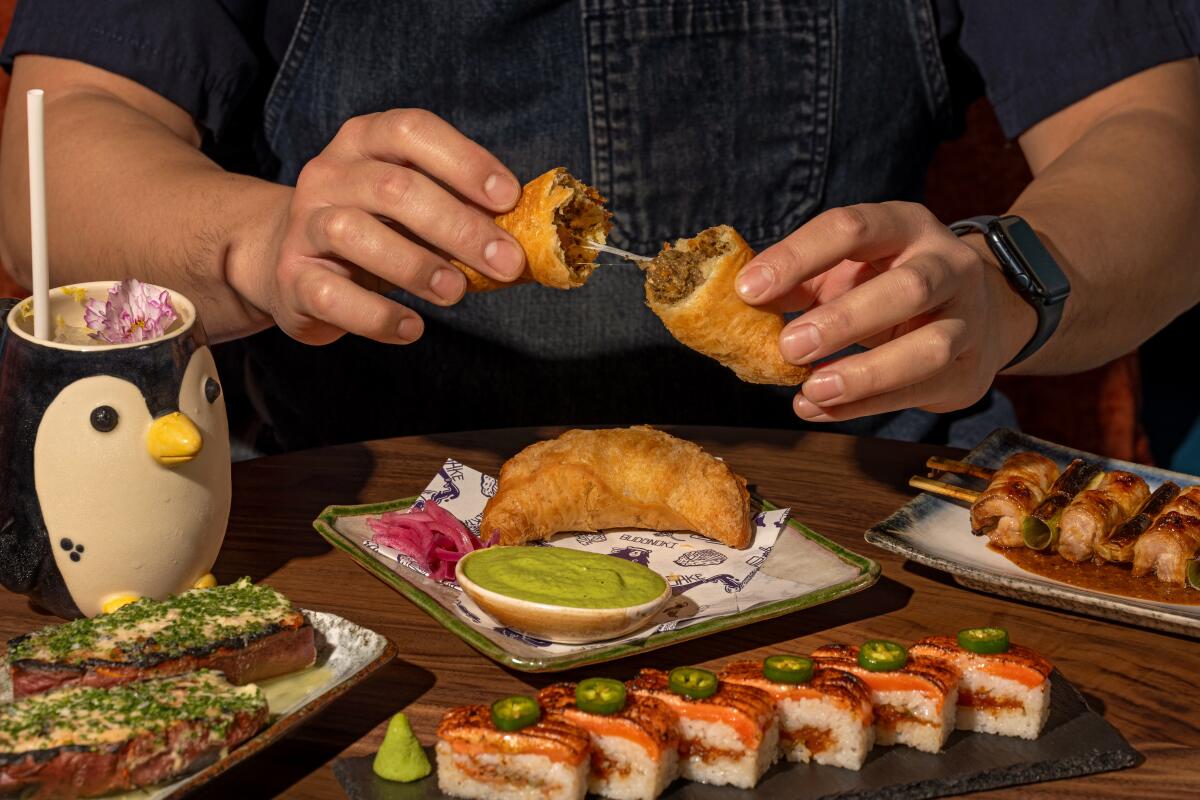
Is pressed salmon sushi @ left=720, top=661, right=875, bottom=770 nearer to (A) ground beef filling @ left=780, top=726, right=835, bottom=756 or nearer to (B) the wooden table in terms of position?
(A) ground beef filling @ left=780, top=726, right=835, bottom=756

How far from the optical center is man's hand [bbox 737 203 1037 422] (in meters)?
1.97

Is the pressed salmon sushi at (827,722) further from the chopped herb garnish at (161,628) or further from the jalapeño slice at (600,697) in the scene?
the chopped herb garnish at (161,628)

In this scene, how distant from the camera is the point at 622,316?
9.89ft

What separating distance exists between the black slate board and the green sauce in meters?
0.31

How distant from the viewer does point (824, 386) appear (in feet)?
6.64

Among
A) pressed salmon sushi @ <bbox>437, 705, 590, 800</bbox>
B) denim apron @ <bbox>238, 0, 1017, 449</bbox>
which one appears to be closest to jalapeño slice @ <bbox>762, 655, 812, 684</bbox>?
pressed salmon sushi @ <bbox>437, 705, 590, 800</bbox>

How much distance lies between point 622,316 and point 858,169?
664 millimetres

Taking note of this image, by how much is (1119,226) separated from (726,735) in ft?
5.73

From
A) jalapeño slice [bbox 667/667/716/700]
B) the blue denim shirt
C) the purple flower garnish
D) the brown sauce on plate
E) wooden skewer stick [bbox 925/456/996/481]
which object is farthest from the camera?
the blue denim shirt

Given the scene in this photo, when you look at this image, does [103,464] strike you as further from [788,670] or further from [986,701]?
[986,701]

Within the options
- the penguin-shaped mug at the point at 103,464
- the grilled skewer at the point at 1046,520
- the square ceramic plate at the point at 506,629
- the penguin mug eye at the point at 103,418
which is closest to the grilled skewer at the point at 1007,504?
the grilled skewer at the point at 1046,520

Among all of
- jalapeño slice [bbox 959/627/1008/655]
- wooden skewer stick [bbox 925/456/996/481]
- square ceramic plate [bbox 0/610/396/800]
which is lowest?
square ceramic plate [bbox 0/610/396/800]

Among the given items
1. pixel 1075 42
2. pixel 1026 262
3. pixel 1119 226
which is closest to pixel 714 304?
pixel 1026 262

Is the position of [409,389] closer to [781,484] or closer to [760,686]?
[781,484]
